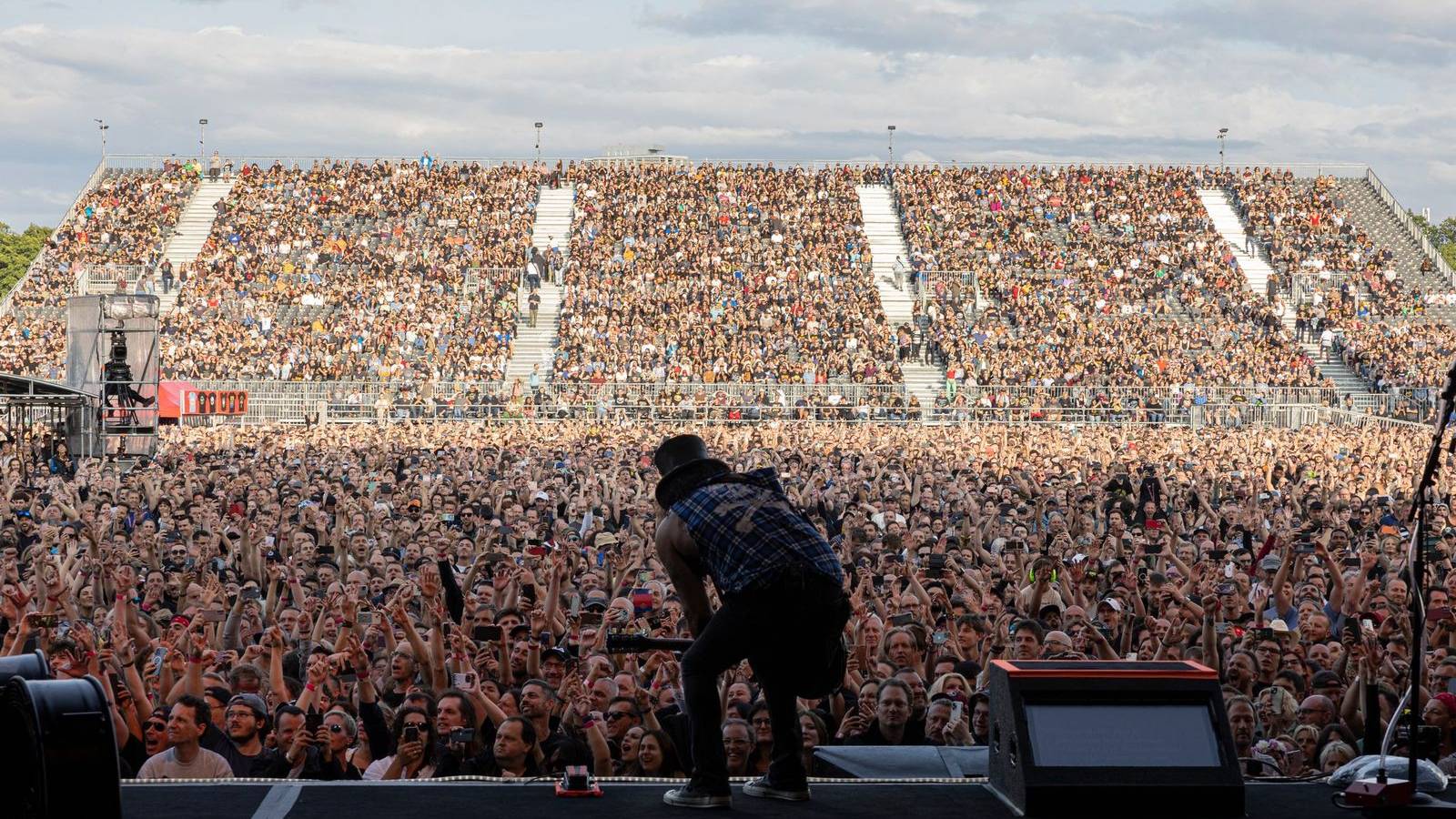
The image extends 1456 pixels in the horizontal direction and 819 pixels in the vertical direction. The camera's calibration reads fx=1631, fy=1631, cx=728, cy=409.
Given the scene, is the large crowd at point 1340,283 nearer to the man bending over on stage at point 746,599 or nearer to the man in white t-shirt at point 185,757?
the man in white t-shirt at point 185,757

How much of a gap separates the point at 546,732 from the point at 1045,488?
11.7 meters

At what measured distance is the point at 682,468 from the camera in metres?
5.09

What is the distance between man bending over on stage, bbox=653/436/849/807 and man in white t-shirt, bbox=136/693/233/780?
247cm

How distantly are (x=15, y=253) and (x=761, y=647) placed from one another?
288 feet

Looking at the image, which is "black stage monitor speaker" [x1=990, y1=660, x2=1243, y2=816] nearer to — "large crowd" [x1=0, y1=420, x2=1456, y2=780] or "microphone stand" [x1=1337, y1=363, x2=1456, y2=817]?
"microphone stand" [x1=1337, y1=363, x2=1456, y2=817]

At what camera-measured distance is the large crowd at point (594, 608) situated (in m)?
6.78

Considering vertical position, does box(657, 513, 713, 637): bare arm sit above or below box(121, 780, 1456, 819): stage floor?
above

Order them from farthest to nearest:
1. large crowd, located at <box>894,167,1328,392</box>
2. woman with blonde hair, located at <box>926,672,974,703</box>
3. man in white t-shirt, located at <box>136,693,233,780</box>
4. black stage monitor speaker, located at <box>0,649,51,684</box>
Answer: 1. large crowd, located at <box>894,167,1328,392</box>
2. woman with blonde hair, located at <box>926,672,974,703</box>
3. man in white t-shirt, located at <box>136,693,233,780</box>
4. black stage monitor speaker, located at <box>0,649,51,684</box>

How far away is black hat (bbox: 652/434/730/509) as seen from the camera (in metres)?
5.10

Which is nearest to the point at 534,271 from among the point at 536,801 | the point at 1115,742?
the point at 536,801

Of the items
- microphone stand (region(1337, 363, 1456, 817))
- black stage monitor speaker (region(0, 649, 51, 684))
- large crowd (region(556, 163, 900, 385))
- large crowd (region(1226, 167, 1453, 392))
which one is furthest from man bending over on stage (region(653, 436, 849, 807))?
large crowd (region(1226, 167, 1453, 392))

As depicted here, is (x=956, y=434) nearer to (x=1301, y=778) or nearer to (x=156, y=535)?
(x=156, y=535)

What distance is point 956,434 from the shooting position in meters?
28.2

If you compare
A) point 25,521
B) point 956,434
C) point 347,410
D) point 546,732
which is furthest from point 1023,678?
point 347,410
